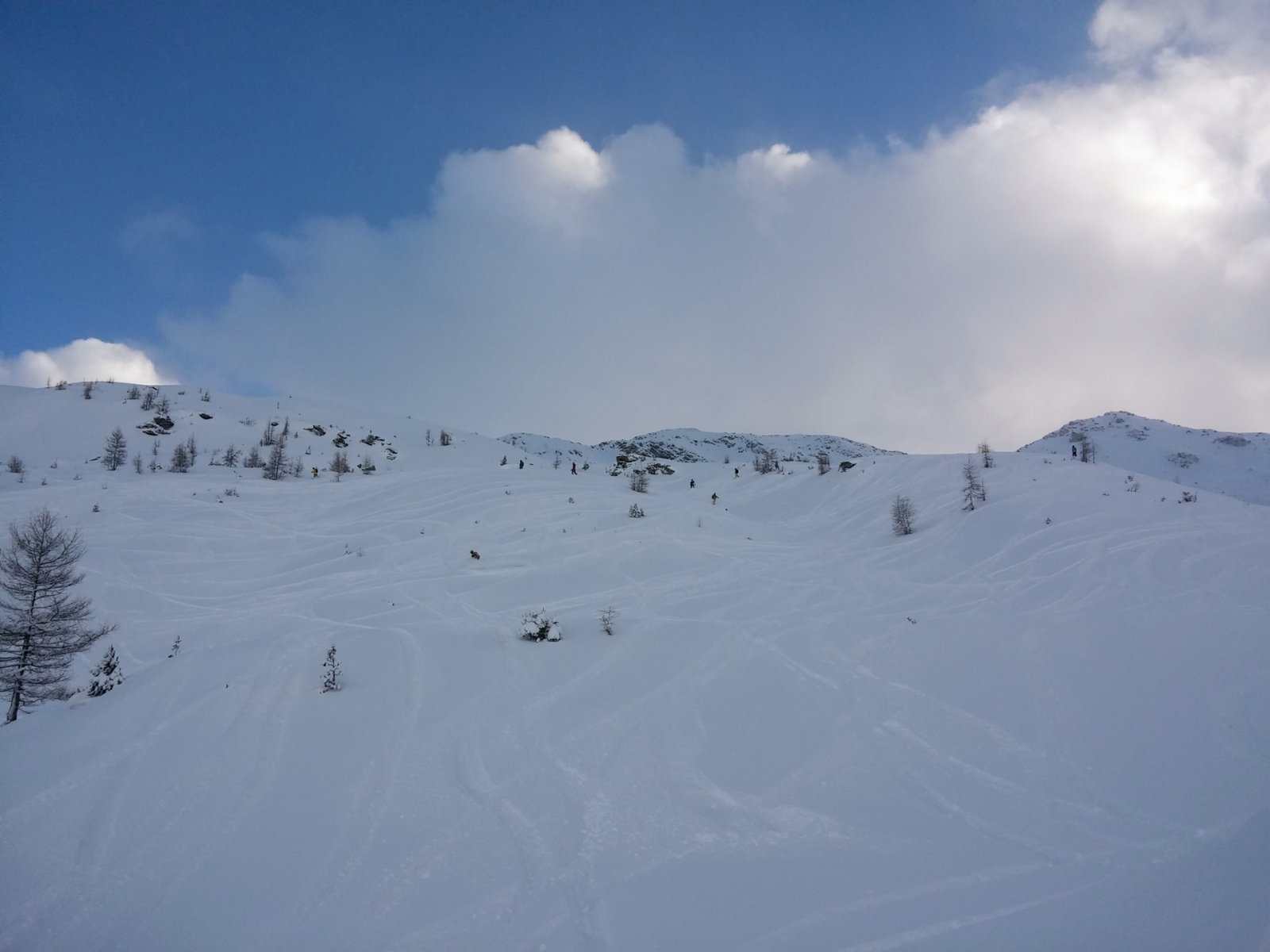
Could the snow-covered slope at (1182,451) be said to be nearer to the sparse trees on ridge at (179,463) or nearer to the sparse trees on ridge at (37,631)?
the sparse trees on ridge at (37,631)

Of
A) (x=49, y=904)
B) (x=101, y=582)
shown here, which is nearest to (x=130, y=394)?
(x=101, y=582)

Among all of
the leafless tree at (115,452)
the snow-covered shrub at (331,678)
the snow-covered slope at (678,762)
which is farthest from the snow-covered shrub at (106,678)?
the leafless tree at (115,452)

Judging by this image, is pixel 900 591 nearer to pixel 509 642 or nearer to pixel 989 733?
pixel 989 733

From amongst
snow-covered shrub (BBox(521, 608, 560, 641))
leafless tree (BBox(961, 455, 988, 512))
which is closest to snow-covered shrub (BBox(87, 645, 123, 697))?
snow-covered shrub (BBox(521, 608, 560, 641))

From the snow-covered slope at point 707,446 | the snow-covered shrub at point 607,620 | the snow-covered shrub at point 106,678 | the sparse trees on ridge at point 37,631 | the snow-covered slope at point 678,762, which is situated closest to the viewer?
the snow-covered slope at point 678,762

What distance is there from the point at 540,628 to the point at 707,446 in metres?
103

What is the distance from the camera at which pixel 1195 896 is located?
3.42 metres

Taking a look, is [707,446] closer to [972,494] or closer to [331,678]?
[972,494]

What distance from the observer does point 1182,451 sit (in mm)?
57938

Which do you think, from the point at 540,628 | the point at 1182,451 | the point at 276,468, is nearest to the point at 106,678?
the point at 540,628

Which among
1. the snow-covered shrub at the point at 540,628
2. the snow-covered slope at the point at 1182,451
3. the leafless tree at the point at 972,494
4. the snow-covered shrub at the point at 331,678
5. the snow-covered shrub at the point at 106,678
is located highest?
the snow-covered slope at the point at 1182,451

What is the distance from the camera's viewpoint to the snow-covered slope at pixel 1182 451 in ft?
161

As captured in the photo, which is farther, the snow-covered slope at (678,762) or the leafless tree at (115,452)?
the leafless tree at (115,452)

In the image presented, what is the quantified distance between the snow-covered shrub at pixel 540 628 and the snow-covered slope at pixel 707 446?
7095 centimetres
